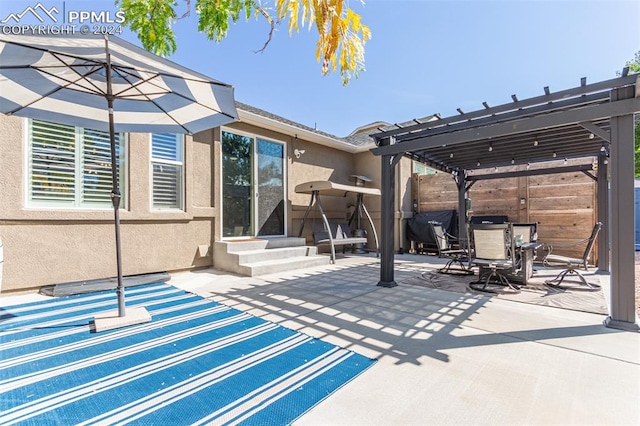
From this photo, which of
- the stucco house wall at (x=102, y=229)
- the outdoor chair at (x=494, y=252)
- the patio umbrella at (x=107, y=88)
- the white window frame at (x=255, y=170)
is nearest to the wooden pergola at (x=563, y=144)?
the outdoor chair at (x=494, y=252)

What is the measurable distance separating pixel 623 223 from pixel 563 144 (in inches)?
153

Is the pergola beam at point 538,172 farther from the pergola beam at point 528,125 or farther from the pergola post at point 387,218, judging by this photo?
the pergola post at point 387,218

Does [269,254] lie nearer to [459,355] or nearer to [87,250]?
[87,250]

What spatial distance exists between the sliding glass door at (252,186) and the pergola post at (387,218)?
3706 mm

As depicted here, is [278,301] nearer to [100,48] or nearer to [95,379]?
[95,379]

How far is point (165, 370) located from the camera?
224 centimetres

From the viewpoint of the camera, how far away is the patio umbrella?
8.71 feet

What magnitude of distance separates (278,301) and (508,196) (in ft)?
25.5

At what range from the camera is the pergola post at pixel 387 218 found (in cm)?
502

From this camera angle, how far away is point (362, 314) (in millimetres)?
3562

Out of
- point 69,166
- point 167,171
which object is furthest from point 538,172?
point 69,166

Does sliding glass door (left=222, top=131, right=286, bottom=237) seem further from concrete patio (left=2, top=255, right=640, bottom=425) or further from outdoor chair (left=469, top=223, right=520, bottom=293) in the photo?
outdoor chair (left=469, top=223, right=520, bottom=293)

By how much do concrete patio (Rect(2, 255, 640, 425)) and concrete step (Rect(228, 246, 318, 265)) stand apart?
140 cm

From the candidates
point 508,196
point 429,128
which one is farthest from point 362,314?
point 508,196
